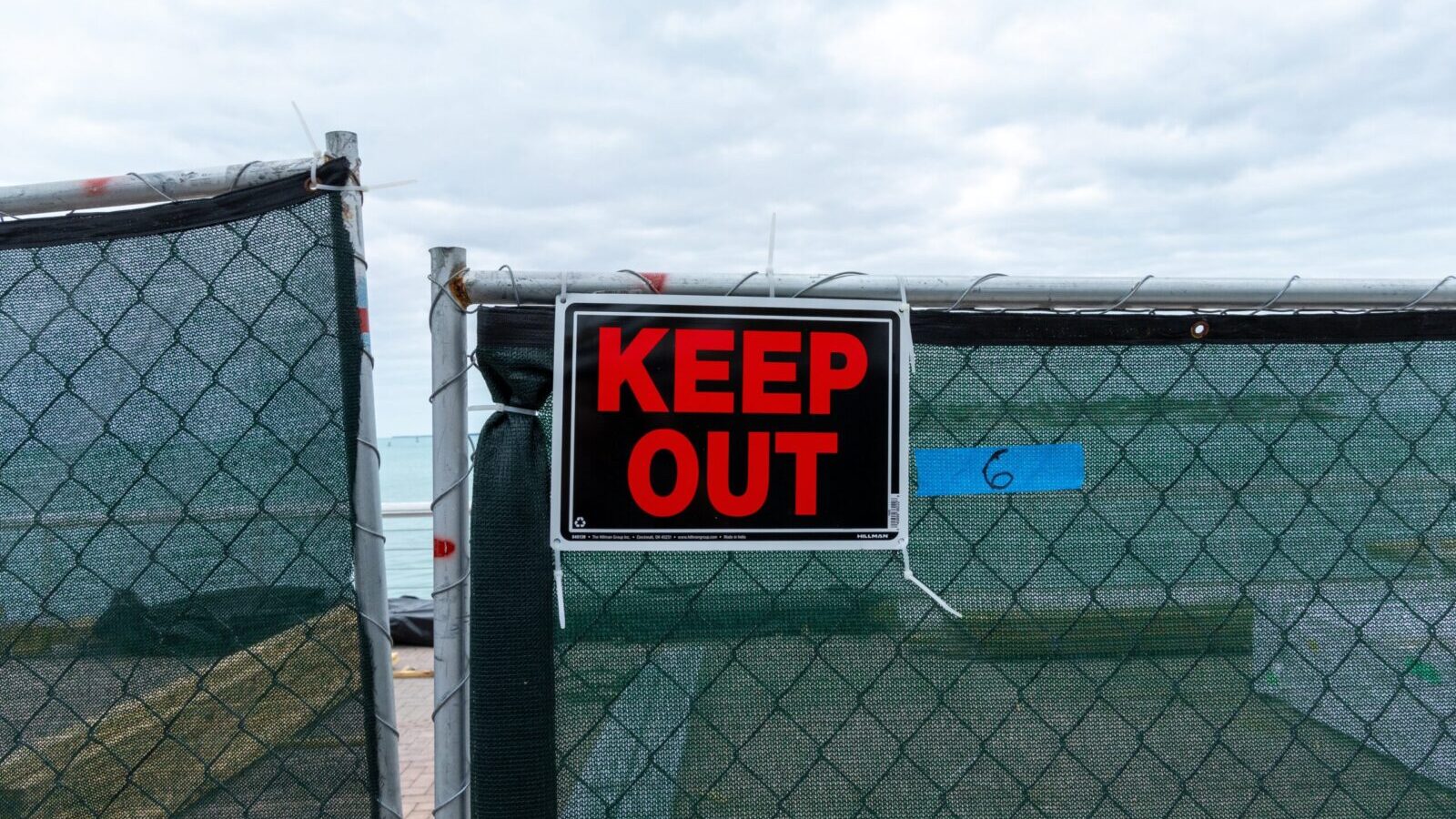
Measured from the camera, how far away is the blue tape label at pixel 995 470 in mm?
1782

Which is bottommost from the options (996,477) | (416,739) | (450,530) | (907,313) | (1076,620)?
(416,739)

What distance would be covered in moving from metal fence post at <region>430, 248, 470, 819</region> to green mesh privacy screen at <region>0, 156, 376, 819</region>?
15 cm

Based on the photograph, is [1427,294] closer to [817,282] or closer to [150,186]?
[817,282]

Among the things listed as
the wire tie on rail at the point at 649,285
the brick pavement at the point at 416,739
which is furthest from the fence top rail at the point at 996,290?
the brick pavement at the point at 416,739

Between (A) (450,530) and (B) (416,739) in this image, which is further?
(B) (416,739)

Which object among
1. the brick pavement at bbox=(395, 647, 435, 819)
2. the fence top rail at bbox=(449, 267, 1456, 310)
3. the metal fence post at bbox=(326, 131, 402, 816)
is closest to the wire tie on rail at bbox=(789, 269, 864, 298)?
the fence top rail at bbox=(449, 267, 1456, 310)

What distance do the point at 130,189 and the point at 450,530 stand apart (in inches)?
34.2

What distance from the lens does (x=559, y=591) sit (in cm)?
172

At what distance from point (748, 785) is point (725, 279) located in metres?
0.92

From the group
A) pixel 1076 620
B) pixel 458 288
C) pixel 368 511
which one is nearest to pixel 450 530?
pixel 368 511

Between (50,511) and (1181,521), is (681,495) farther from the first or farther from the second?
Answer: (50,511)

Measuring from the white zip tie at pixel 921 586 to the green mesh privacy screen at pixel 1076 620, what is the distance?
17 mm

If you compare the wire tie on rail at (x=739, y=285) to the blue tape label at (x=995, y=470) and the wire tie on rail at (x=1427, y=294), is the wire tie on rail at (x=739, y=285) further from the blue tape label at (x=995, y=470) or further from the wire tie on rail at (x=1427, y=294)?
the wire tie on rail at (x=1427, y=294)

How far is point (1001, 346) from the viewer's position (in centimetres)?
183
